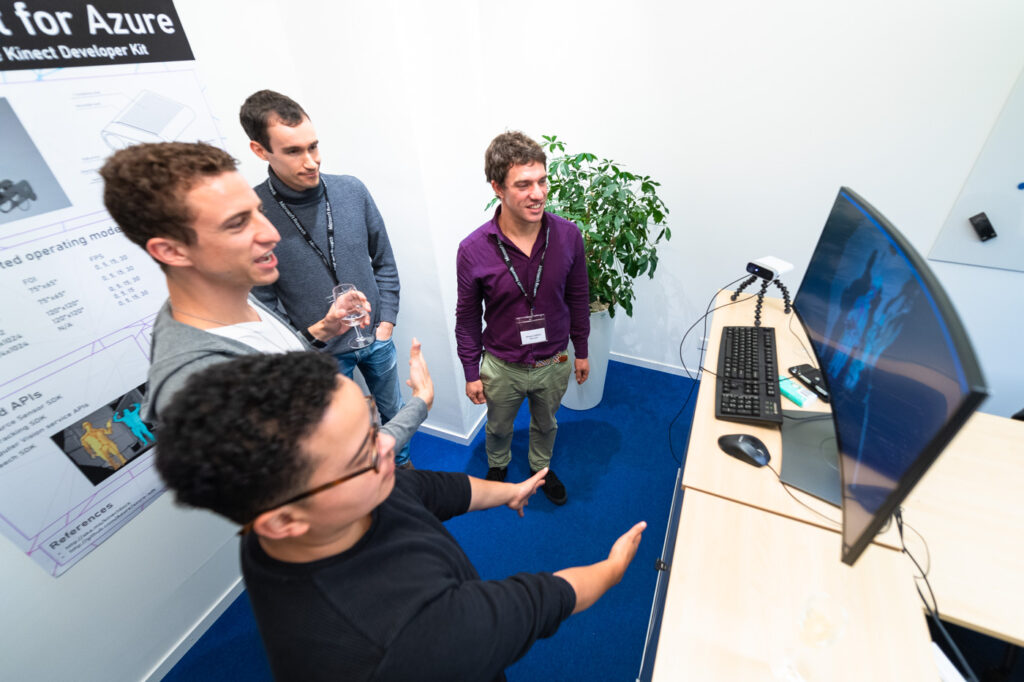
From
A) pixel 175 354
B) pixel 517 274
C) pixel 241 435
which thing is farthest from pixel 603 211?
pixel 241 435

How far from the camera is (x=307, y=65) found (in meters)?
1.84

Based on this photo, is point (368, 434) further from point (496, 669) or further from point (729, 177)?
point (729, 177)

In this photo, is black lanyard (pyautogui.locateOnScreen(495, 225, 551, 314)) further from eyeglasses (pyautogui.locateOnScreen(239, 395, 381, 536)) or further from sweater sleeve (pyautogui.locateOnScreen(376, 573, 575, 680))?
sweater sleeve (pyautogui.locateOnScreen(376, 573, 575, 680))

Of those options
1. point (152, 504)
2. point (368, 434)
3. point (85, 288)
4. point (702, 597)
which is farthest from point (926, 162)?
point (152, 504)

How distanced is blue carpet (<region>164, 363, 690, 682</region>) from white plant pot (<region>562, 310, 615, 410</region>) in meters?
0.09

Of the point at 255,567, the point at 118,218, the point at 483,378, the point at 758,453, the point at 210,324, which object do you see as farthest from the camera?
the point at 483,378

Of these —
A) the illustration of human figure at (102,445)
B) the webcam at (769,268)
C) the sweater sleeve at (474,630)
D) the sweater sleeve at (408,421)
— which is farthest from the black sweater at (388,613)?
the webcam at (769,268)

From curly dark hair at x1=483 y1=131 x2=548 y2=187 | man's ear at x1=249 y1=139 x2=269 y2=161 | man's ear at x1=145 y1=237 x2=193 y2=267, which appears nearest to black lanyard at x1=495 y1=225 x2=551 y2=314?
curly dark hair at x1=483 y1=131 x2=548 y2=187

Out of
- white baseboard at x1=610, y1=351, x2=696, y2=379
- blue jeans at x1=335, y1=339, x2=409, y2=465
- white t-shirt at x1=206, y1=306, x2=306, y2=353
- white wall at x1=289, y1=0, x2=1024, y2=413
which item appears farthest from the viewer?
white baseboard at x1=610, y1=351, x2=696, y2=379

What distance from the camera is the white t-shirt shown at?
1.05m

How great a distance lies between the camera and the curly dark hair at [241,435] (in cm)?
57

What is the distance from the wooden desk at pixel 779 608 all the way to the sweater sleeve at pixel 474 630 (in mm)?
288

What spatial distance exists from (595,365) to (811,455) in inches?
56.0

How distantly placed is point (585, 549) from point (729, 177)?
2061 millimetres
